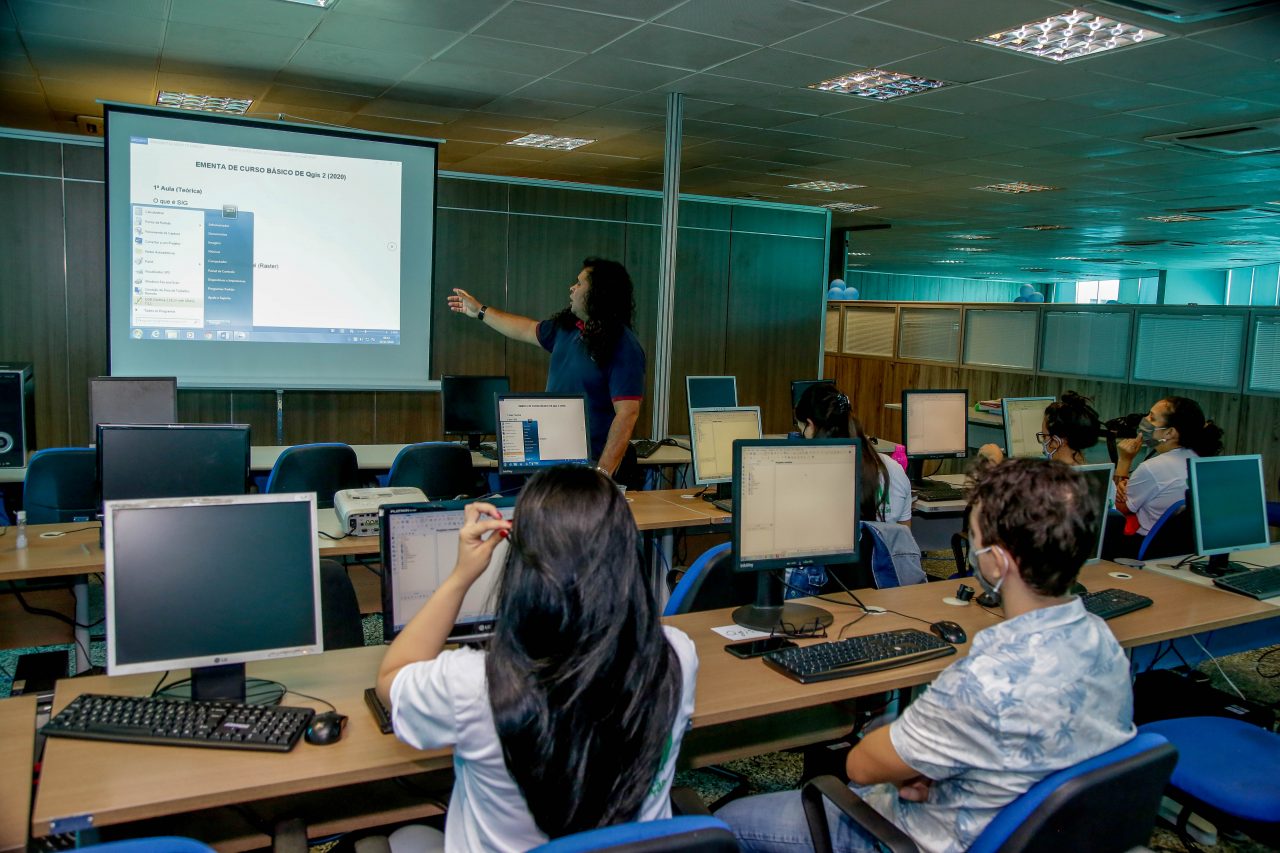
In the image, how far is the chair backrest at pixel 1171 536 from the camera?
11.8 ft

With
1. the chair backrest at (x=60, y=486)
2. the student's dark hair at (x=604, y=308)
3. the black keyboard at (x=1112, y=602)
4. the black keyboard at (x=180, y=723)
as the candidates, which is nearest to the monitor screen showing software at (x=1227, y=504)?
the black keyboard at (x=1112, y=602)

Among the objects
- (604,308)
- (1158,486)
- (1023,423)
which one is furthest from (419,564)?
(1023,423)

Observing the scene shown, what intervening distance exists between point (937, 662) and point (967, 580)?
896 millimetres

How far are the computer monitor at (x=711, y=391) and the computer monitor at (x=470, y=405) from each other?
1240 mm

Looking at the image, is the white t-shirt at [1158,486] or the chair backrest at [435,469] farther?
the chair backrest at [435,469]

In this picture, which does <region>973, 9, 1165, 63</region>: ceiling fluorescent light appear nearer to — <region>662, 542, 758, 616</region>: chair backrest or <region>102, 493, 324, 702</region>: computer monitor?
<region>662, 542, 758, 616</region>: chair backrest

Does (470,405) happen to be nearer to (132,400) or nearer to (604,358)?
(604,358)

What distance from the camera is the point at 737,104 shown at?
20.0 ft

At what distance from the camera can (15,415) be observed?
4184 mm

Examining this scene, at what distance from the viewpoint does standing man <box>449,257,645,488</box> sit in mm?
4312

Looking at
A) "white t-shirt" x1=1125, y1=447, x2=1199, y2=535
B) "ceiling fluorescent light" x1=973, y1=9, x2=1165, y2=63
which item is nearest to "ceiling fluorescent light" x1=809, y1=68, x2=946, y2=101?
"ceiling fluorescent light" x1=973, y1=9, x2=1165, y2=63

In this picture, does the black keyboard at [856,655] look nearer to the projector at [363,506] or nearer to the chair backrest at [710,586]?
the chair backrest at [710,586]

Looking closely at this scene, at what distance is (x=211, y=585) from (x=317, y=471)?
90.8 inches

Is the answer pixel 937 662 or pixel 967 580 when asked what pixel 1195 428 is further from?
pixel 937 662
